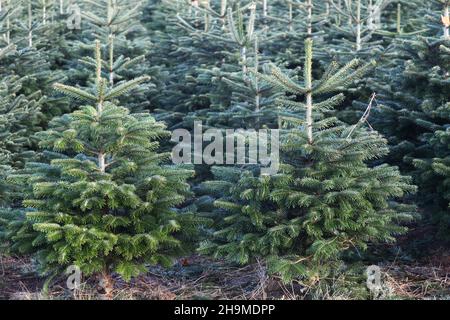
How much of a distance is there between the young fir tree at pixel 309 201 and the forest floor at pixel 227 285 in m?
0.27

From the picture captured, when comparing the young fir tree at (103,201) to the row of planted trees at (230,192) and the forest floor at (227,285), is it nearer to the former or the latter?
the row of planted trees at (230,192)

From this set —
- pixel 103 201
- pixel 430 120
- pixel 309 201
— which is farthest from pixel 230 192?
pixel 430 120

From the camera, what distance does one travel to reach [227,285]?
19.9 ft

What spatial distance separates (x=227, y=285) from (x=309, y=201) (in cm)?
122

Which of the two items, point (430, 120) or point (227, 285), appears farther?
point (430, 120)

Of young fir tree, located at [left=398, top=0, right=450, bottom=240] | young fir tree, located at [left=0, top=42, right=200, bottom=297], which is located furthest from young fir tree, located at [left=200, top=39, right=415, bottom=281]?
young fir tree, located at [left=398, top=0, right=450, bottom=240]

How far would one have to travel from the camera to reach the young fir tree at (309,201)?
218 inches

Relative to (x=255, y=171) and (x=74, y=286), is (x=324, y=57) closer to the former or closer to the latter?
(x=255, y=171)

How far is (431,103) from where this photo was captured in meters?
6.90

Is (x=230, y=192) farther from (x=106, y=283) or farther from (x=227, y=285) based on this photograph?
(x=106, y=283)

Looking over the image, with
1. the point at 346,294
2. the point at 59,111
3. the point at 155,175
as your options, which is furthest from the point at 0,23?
the point at 346,294

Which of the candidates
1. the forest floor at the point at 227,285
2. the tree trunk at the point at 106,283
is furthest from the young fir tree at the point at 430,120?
the tree trunk at the point at 106,283

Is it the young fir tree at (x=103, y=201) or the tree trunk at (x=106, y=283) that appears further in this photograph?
the tree trunk at (x=106, y=283)

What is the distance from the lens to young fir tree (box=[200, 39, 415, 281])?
18.1ft
